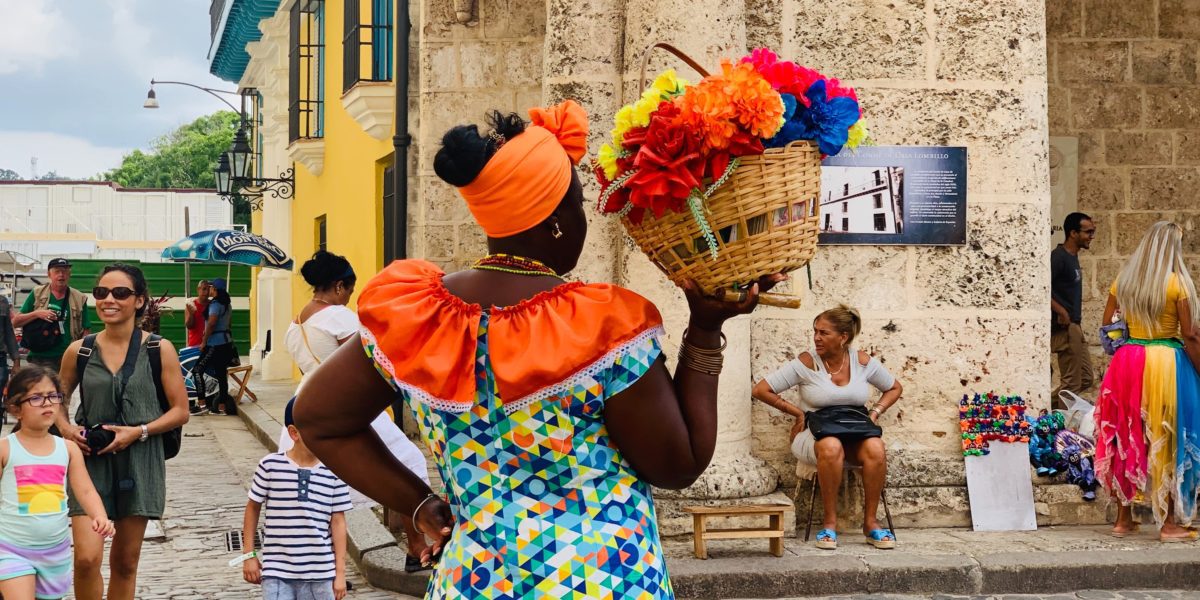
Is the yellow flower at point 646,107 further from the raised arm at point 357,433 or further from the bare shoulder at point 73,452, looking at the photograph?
the bare shoulder at point 73,452

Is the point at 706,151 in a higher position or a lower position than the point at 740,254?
higher

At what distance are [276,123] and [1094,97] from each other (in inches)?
574

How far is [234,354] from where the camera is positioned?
1692cm

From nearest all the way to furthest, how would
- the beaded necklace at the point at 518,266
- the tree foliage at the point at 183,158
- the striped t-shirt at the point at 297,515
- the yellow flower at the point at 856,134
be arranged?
the beaded necklace at the point at 518,266, the yellow flower at the point at 856,134, the striped t-shirt at the point at 297,515, the tree foliage at the point at 183,158

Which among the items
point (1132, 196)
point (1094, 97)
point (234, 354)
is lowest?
point (234, 354)

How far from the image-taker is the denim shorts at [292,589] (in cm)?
474

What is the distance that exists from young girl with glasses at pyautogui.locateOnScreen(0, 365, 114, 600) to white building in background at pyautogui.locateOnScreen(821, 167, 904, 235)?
4255 mm

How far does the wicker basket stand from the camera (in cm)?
243

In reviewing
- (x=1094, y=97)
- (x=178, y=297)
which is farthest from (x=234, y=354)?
(x=178, y=297)

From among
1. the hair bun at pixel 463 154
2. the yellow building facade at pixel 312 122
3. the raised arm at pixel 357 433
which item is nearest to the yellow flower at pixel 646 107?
the hair bun at pixel 463 154

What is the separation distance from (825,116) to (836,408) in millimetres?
4860

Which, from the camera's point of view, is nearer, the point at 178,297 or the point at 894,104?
the point at 894,104

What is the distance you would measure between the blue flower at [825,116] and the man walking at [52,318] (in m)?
9.97

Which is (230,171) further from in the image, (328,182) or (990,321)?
(990,321)
